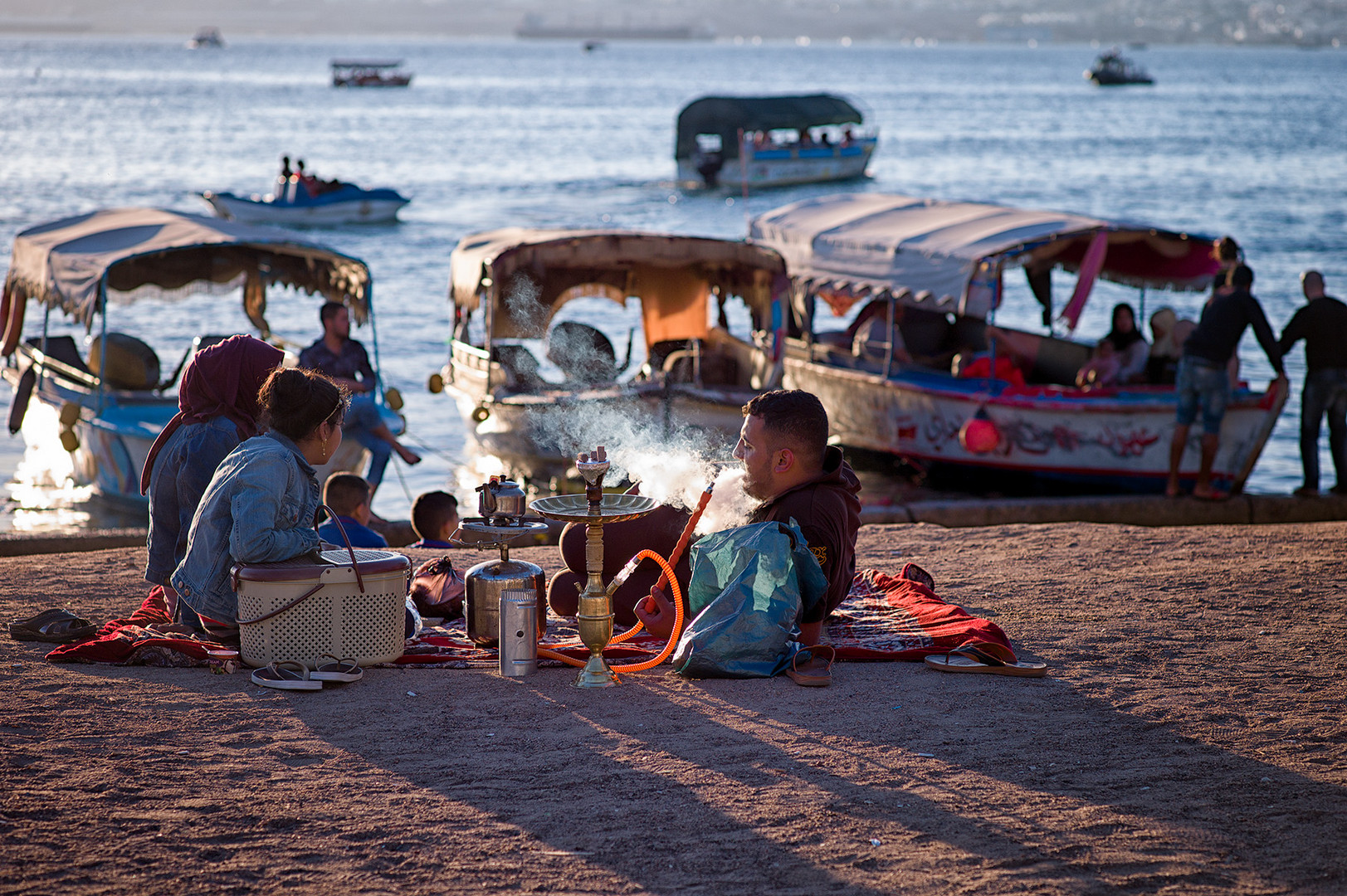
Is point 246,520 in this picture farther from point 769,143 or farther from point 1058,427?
point 769,143

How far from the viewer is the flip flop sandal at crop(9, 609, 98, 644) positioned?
19.1 ft

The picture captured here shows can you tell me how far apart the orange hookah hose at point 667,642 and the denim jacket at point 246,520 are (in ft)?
3.59

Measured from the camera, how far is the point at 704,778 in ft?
14.6

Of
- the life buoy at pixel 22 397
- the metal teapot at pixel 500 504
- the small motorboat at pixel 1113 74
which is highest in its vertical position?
the small motorboat at pixel 1113 74

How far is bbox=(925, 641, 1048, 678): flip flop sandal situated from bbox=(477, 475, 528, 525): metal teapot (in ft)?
5.96

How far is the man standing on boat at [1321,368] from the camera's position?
35.8ft

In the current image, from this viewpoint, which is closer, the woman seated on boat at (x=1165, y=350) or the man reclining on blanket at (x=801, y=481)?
the man reclining on blanket at (x=801, y=481)

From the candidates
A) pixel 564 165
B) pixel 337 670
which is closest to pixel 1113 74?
pixel 564 165

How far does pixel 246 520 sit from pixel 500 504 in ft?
3.26

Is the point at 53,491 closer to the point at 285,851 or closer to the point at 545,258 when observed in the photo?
the point at 545,258

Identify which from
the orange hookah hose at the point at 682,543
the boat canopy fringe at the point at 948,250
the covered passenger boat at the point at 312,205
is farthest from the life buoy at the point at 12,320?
the covered passenger boat at the point at 312,205

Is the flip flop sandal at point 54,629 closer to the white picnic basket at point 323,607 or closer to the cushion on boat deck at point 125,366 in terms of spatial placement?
the white picnic basket at point 323,607

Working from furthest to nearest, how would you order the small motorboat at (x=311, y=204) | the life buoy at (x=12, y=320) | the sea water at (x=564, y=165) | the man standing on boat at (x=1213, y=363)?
the small motorboat at (x=311, y=204)
the sea water at (x=564, y=165)
the life buoy at (x=12, y=320)
the man standing on boat at (x=1213, y=363)

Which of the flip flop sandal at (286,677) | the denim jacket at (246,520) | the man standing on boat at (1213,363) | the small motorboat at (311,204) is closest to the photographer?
the denim jacket at (246,520)
